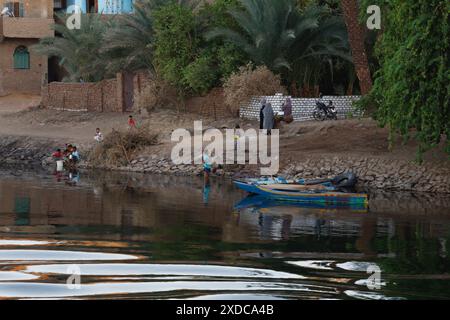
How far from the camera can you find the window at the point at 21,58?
188 feet

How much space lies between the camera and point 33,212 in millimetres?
26422

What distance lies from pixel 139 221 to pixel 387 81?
873cm

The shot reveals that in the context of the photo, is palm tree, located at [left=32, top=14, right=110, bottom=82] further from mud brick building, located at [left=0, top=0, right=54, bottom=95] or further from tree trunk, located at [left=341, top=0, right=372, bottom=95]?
tree trunk, located at [left=341, top=0, right=372, bottom=95]

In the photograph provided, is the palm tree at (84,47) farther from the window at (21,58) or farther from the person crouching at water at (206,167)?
the person crouching at water at (206,167)

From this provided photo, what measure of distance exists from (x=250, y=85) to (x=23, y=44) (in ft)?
69.2

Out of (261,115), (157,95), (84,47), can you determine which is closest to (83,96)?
(84,47)

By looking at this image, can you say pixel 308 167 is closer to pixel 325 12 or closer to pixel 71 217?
pixel 325 12

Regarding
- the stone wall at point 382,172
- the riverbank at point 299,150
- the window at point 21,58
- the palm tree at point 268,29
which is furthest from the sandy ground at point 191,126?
the palm tree at point 268,29

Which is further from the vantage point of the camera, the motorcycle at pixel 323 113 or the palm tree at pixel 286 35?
the palm tree at pixel 286 35

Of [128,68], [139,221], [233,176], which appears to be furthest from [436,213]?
[128,68]

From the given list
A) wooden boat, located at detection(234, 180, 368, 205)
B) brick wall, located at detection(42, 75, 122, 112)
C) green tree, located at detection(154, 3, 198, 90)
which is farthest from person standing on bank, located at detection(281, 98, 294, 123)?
brick wall, located at detection(42, 75, 122, 112)

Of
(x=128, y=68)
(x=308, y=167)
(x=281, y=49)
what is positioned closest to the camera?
(x=308, y=167)

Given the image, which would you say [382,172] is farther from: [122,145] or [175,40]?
[175,40]

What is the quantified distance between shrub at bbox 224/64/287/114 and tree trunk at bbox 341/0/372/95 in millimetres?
4377
